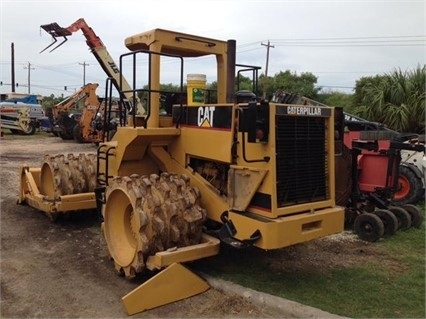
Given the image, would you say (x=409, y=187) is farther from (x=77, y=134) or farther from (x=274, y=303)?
(x=77, y=134)

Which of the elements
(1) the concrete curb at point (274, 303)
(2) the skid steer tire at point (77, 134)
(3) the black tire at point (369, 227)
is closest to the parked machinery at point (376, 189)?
(3) the black tire at point (369, 227)

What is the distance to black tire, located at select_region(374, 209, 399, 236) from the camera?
6695mm

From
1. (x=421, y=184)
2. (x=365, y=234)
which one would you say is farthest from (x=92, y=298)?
(x=421, y=184)

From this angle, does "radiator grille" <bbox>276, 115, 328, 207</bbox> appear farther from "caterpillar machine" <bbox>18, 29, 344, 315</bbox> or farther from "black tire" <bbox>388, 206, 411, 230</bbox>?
"black tire" <bbox>388, 206, 411, 230</bbox>

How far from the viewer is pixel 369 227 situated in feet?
21.4

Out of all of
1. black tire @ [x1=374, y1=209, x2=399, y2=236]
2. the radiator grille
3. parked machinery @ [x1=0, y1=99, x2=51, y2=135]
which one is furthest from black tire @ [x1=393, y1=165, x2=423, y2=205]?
parked machinery @ [x1=0, y1=99, x2=51, y2=135]

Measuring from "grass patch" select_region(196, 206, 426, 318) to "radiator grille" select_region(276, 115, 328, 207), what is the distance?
0.88 m

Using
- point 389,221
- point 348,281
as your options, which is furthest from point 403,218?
point 348,281

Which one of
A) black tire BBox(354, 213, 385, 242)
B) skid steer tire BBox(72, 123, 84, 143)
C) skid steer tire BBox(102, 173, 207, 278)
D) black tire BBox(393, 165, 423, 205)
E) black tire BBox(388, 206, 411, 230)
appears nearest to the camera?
skid steer tire BBox(102, 173, 207, 278)

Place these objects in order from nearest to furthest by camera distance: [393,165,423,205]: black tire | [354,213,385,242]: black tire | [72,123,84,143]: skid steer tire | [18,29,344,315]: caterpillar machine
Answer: [18,29,344,315]: caterpillar machine → [354,213,385,242]: black tire → [393,165,423,205]: black tire → [72,123,84,143]: skid steer tire

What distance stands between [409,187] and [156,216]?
577 centimetres

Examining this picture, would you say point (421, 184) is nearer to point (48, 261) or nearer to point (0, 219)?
point (48, 261)

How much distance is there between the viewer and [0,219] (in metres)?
7.26

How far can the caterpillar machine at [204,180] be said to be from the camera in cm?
442
